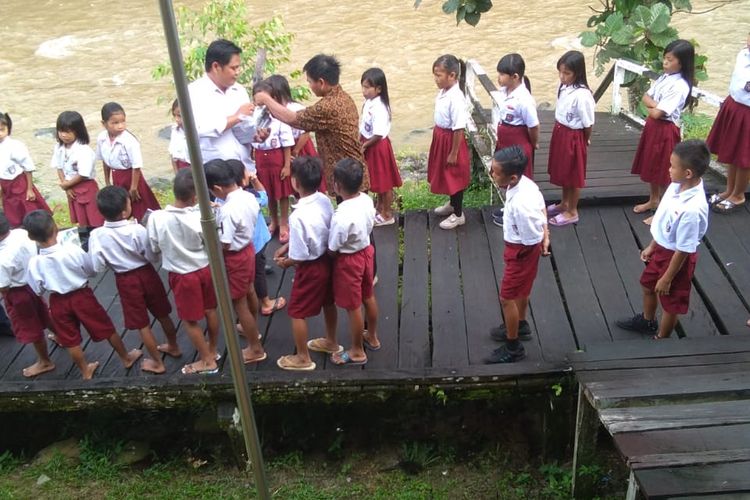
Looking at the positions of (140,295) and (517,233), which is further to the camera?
(140,295)

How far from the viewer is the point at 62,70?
16.0 metres

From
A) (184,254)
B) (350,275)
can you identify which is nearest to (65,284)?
(184,254)

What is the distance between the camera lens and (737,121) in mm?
5656

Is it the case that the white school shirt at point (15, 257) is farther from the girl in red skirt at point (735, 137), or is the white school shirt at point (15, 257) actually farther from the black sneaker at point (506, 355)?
the girl in red skirt at point (735, 137)

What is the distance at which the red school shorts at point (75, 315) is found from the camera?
14.3 ft

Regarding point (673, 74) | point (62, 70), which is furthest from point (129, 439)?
point (62, 70)

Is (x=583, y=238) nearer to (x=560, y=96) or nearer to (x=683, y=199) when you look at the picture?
(x=560, y=96)

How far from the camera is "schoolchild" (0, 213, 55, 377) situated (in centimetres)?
439

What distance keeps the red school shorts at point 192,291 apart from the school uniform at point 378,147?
1975 mm

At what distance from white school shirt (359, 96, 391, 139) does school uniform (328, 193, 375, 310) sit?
5.02 ft

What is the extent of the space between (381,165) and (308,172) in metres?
1.85

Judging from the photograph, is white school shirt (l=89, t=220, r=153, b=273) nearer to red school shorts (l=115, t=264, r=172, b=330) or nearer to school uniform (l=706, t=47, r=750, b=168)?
red school shorts (l=115, t=264, r=172, b=330)

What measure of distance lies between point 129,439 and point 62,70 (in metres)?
13.2

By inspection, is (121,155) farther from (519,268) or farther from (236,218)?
(519,268)
